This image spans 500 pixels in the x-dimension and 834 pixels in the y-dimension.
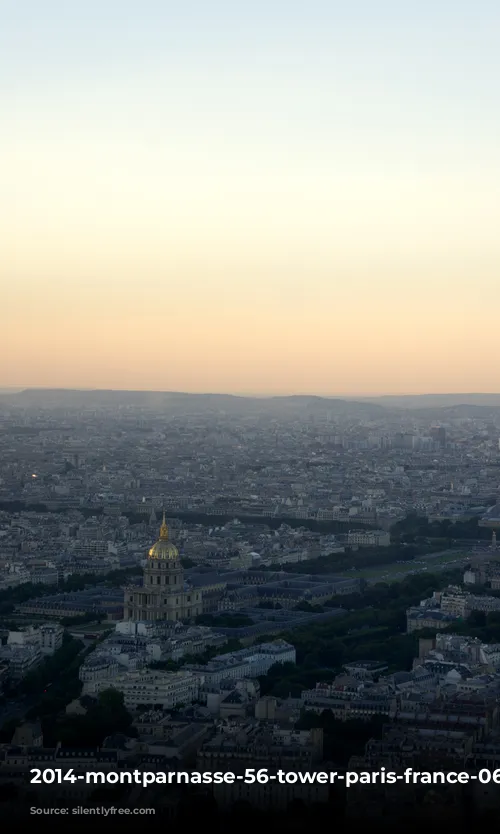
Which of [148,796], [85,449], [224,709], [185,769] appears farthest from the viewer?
[85,449]

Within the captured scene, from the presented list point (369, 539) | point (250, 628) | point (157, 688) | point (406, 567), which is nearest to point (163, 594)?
point (250, 628)

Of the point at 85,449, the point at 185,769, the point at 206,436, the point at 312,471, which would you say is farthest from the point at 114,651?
the point at 206,436

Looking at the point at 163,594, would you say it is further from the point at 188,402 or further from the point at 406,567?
the point at 188,402

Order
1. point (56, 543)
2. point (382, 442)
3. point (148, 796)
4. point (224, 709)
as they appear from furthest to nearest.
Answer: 1. point (382, 442)
2. point (56, 543)
3. point (224, 709)
4. point (148, 796)

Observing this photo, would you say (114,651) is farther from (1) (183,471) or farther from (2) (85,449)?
(2) (85,449)

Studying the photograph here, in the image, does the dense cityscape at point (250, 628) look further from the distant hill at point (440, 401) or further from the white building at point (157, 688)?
the distant hill at point (440, 401)

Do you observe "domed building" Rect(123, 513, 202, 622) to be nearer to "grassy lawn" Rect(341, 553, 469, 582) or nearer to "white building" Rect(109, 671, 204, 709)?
"grassy lawn" Rect(341, 553, 469, 582)
